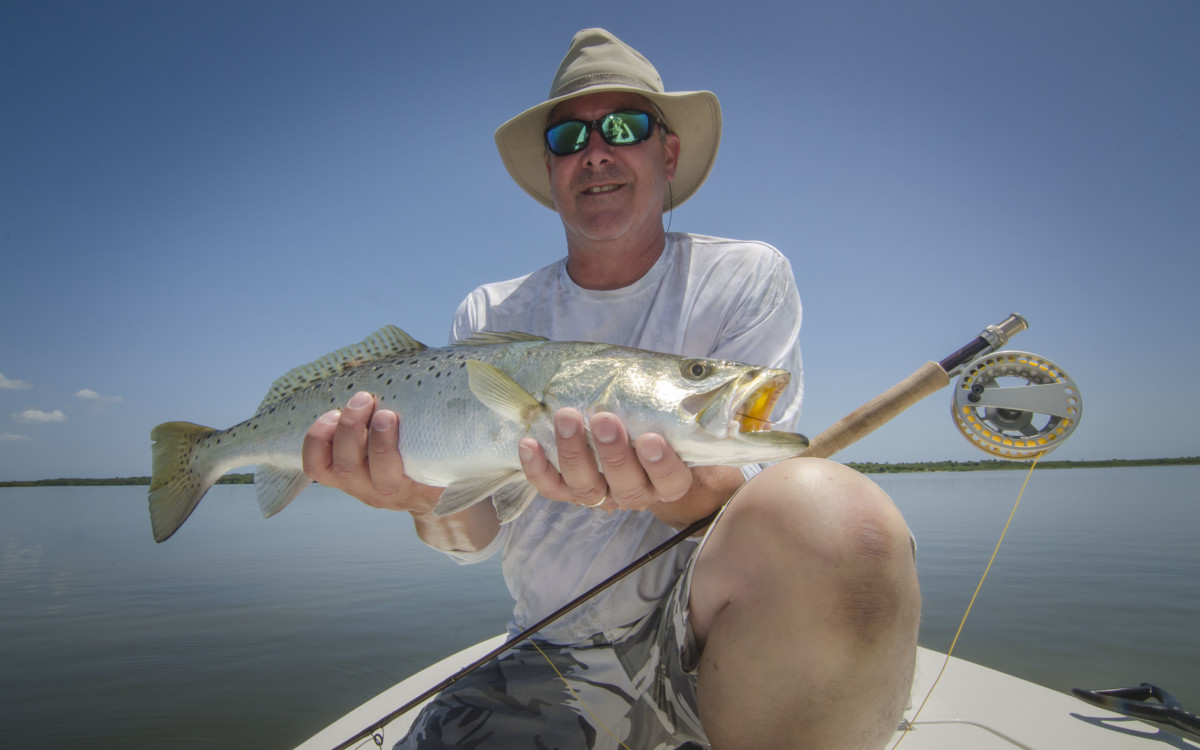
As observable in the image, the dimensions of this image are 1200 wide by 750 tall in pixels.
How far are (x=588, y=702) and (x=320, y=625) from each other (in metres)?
7.78

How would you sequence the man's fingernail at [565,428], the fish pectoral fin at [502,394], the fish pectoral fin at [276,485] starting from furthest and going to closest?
the fish pectoral fin at [276,485] → the fish pectoral fin at [502,394] → the man's fingernail at [565,428]

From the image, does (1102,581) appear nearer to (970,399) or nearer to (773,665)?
(970,399)

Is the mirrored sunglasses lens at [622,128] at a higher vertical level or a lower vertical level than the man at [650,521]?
higher

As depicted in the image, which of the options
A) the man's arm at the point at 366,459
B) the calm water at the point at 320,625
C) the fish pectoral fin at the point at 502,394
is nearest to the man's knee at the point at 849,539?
the fish pectoral fin at the point at 502,394

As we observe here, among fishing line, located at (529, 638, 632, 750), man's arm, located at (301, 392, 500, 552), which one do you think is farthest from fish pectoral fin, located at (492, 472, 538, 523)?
fishing line, located at (529, 638, 632, 750)

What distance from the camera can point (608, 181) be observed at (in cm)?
349

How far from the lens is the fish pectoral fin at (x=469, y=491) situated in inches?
98.4

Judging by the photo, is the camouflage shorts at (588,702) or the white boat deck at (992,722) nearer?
the camouflage shorts at (588,702)

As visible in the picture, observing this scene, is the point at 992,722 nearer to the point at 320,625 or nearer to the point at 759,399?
the point at 759,399

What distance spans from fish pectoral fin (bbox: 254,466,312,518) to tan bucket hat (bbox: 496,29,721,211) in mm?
2593

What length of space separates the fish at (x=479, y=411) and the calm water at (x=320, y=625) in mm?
3612

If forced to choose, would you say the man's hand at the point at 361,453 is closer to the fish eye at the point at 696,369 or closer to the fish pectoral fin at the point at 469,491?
the fish pectoral fin at the point at 469,491

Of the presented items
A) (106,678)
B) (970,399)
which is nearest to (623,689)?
(970,399)

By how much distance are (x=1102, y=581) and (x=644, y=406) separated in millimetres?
12391
